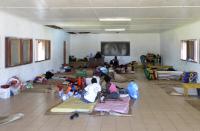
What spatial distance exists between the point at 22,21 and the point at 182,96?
18.5ft

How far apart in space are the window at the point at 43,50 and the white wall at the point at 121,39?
5907 millimetres

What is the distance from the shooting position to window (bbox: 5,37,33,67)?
824 cm

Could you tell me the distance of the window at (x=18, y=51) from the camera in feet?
27.0

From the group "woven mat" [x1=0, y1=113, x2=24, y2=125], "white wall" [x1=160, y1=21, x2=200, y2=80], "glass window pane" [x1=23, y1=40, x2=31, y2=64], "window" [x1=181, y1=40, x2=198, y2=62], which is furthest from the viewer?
"window" [x1=181, y1=40, x2=198, y2=62]

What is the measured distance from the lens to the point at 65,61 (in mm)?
17203

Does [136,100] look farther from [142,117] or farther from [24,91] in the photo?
[24,91]

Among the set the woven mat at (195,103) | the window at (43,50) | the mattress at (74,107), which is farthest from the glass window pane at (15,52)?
the woven mat at (195,103)

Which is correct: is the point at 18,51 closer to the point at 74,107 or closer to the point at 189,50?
the point at 74,107

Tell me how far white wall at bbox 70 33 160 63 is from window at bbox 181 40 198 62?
5.82 m

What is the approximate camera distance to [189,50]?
11633 millimetres

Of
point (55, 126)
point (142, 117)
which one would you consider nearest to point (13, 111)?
point (55, 126)

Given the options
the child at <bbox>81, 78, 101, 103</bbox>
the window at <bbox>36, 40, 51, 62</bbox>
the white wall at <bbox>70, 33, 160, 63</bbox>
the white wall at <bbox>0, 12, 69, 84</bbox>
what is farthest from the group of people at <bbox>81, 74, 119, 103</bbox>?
the white wall at <bbox>70, 33, 160, 63</bbox>

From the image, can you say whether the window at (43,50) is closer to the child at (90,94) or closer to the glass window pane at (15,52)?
the glass window pane at (15,52)

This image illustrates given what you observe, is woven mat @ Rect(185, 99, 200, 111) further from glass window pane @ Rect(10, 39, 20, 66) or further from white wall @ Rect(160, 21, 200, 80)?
glass window pane @ Rect(10, 39, 20, 66)
